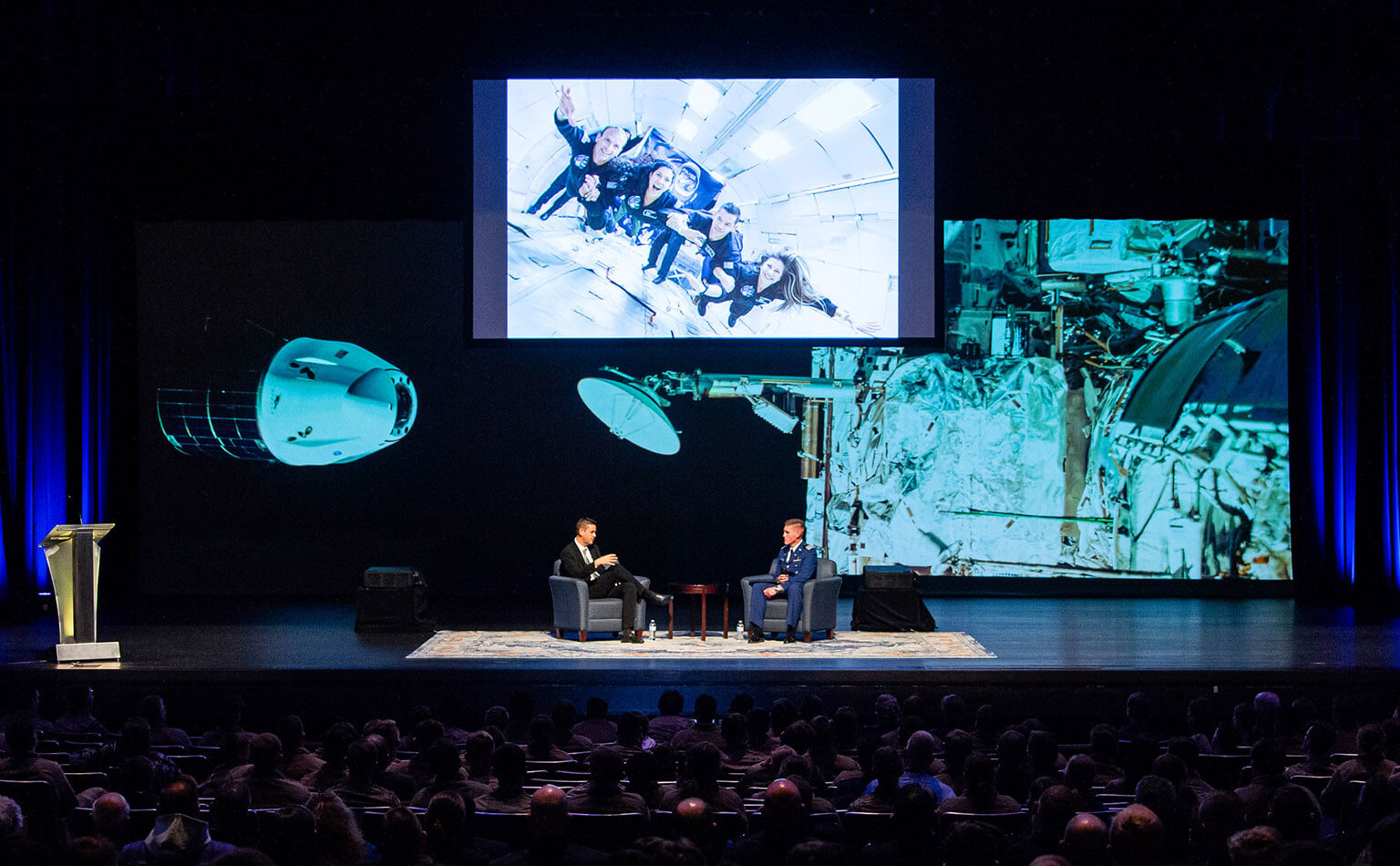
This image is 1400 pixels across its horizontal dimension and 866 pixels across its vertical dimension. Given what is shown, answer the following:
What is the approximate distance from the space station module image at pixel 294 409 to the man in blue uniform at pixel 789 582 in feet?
12.7

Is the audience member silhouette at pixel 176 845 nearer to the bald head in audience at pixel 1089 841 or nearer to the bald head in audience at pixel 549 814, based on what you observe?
the bald head in audience at pixel 549 814

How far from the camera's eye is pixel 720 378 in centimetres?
1077

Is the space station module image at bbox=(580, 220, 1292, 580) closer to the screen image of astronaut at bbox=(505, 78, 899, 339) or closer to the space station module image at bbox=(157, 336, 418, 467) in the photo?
the screen image of astronaut at bbox=(505, 78, 899, 339)

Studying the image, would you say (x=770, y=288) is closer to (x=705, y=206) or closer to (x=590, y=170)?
(x=705, y=206)

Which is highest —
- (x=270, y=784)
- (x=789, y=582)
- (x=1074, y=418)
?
(x=1074, y=418)

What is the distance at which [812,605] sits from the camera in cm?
830

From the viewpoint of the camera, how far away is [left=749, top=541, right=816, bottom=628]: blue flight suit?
8273 mm

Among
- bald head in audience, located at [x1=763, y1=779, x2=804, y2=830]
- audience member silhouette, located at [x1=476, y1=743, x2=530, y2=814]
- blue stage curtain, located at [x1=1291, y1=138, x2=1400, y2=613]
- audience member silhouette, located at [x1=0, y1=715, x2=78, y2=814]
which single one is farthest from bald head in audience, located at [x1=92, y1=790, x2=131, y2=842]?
blue stage curtain, located at [x1=1291, y1=138, x2=1400, y2=613]

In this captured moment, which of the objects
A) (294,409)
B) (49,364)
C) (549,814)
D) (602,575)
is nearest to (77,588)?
(602,575)

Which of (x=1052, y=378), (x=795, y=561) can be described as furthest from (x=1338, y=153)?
(x=795, y=561)

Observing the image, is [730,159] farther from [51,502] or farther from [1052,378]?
[51,502]

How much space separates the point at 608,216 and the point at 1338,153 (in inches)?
232

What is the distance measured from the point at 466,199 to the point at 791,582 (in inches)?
141

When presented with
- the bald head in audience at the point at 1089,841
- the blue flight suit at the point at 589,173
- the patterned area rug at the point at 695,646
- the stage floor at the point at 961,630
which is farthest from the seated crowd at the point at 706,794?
the blue flight suit at the point at 589,173
